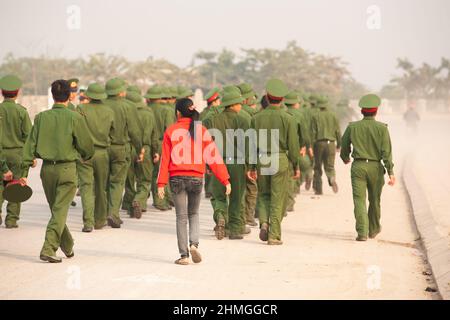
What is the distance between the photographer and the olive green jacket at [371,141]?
14.7 metres

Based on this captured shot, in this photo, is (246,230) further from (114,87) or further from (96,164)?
(114,87)

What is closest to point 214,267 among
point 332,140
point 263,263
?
point 263,263

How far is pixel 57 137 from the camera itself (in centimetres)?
1216

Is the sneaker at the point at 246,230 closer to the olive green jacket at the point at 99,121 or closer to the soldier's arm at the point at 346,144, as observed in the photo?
the soldier's arm at the point at 346,144

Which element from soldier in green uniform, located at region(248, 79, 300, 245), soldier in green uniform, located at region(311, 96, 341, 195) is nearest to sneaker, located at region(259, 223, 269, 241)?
soldier in green uniform, located at region(248, 79, 300, 245)

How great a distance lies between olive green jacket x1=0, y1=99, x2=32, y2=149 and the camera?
15.1 m

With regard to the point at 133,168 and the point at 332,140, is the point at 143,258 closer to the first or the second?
the point at 133,168

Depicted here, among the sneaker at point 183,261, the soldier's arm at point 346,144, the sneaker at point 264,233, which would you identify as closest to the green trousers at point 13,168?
the sneaker at point 264,233

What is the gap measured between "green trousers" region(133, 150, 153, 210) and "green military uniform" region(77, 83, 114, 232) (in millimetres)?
2019

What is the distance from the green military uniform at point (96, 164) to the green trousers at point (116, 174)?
0.27 metres

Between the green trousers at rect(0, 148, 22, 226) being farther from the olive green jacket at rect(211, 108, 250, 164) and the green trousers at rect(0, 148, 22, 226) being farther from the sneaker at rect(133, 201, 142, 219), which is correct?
the olive green jacket at rect(211, 108, 250, 164)

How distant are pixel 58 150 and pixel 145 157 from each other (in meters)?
6.04

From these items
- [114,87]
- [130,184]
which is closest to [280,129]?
[114,87]

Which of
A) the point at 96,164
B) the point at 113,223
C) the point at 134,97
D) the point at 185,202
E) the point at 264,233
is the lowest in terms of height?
the point at 113,223
